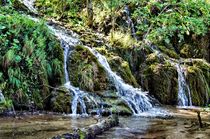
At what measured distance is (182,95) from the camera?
13.7 m

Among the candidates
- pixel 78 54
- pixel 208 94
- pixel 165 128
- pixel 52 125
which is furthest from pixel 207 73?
pixel 52 125

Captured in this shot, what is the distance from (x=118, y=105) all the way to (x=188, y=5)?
5.86m

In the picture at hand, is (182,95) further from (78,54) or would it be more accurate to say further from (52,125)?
(52,125)

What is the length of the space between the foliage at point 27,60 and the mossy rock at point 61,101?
288mm

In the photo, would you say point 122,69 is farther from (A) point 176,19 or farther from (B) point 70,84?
(A) point 176,19

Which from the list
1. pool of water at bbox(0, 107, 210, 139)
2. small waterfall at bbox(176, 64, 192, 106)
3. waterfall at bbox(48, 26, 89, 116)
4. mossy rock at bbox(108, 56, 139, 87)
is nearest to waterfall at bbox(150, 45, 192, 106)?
small waterfall at bbox(176, 64, 192, 106)

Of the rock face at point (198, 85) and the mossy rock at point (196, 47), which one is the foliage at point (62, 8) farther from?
the rock face at point (198, 85)

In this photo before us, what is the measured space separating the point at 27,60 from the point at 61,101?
148 centimetres

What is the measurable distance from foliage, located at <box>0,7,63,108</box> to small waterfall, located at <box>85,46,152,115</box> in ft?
5.61

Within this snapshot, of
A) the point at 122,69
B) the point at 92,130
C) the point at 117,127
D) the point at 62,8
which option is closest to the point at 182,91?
the point at 122,69

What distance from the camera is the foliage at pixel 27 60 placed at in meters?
9.52

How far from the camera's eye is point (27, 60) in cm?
1005

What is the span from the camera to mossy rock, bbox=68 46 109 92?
35.6 ft

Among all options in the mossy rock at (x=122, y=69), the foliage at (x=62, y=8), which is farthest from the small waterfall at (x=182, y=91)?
the foliage at (x=62, y=8)
